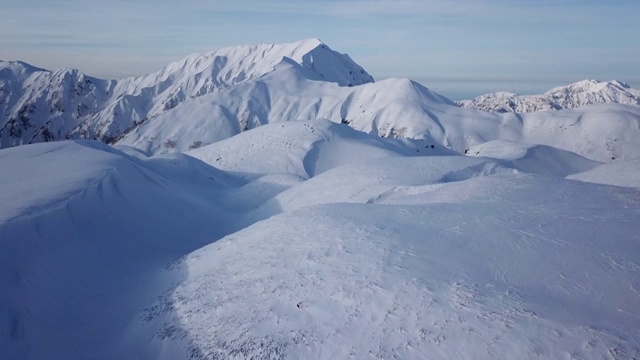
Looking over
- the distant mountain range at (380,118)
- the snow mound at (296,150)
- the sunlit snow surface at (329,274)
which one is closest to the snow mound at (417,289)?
the sunlit snow surface at (329,274)

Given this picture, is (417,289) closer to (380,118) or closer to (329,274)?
(329,274)

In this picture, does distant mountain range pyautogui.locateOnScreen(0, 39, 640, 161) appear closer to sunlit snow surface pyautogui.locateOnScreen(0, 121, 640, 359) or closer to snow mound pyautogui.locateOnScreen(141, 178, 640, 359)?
sunlit snow surface pyautogui.locateOnScreen(0, 121, 640, 359)

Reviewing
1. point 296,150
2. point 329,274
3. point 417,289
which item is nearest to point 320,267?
point 329,274

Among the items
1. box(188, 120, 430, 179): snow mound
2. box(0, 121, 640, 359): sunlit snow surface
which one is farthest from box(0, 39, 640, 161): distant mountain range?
box(0, 121, 640, 359): sunlit snow surface

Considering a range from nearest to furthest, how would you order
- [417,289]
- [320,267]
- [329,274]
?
[417,289], [329,274], [320,267]

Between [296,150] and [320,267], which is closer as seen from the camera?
[320,267]

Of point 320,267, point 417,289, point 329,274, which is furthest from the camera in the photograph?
point 320,267

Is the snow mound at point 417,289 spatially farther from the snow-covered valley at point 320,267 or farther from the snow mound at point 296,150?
the snow mound at point 296,150

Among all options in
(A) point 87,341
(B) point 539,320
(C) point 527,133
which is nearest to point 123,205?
(A) point 87,341

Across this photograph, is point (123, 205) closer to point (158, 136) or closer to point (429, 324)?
point (429, 324)
